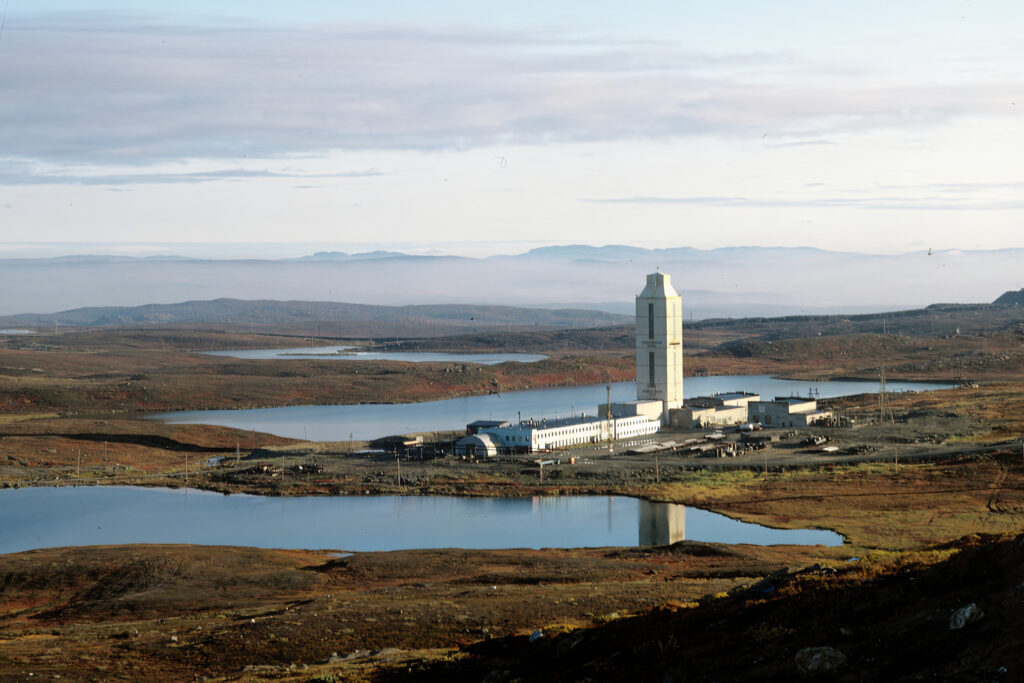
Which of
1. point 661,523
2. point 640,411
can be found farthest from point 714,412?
point 661,523

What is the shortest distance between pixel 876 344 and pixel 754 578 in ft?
487

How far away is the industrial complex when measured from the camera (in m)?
74.1

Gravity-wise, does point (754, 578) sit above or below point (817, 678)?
below

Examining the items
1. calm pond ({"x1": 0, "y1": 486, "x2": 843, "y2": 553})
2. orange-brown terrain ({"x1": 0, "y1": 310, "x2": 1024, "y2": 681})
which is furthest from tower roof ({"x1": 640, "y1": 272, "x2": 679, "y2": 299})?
calm pond ({"x1": 0, "y1": 486, "x2": 843, "y2": 553})

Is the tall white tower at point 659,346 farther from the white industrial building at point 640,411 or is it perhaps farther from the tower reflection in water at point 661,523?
the tower reflection in water at point 661,523

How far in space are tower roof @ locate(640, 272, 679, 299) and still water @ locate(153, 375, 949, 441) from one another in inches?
776

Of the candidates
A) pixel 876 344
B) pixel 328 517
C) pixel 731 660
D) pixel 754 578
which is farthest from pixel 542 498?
pixel 876 344

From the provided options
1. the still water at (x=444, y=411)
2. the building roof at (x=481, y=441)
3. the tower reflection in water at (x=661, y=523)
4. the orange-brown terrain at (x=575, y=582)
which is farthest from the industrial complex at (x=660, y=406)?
the tower reflection in water at (x=661, y=523)

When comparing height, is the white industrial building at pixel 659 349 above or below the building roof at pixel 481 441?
above

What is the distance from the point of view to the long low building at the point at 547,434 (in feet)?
225

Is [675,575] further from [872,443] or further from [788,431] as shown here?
[788,431]

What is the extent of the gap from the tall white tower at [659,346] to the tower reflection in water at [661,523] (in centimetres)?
2661

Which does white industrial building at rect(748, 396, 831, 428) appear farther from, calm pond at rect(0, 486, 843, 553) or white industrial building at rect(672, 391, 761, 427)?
calm pond at rect(0, 486, 843, 553)

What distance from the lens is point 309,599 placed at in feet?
110
